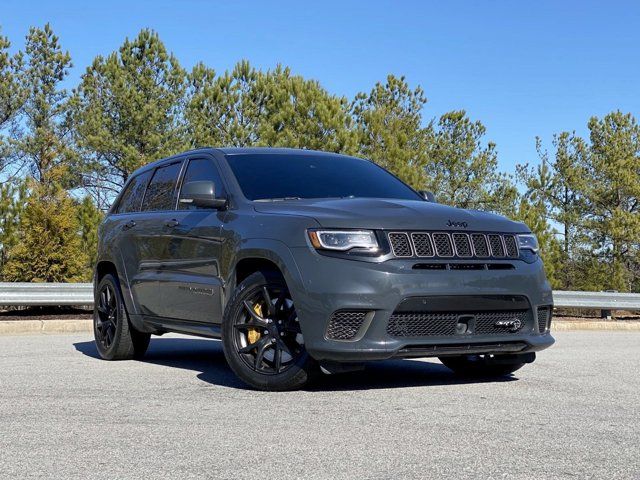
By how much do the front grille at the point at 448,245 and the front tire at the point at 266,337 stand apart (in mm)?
836

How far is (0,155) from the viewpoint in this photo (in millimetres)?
42406

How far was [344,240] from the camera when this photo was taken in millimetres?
5820

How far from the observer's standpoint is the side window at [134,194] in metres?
8.63

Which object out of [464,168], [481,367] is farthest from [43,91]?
[481,367]

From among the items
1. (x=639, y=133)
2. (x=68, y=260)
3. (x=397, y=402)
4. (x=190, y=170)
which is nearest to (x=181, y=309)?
(x=190, y=170)

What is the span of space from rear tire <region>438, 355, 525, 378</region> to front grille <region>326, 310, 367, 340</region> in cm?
145

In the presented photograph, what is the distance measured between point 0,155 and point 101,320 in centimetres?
3619

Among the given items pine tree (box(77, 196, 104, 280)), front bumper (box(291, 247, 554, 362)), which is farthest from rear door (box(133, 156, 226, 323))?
pine tree (box(77, 196, 104, 280))

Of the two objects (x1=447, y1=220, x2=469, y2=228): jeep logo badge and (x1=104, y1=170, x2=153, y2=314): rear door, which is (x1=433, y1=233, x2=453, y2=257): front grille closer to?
(x1=447, y1=220, x2=469, y2=228): jeep logo badge

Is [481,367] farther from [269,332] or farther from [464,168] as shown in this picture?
A: [464,168]

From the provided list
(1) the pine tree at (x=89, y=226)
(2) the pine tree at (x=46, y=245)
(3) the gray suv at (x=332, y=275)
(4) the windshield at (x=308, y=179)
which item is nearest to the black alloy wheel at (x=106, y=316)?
(3) the gray suv at (x=332, y=275)

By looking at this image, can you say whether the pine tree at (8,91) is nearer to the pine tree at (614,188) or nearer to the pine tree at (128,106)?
the pine tree at (128,106)

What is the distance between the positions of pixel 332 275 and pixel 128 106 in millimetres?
38395

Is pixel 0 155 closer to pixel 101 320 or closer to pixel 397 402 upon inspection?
pixel 101 320
